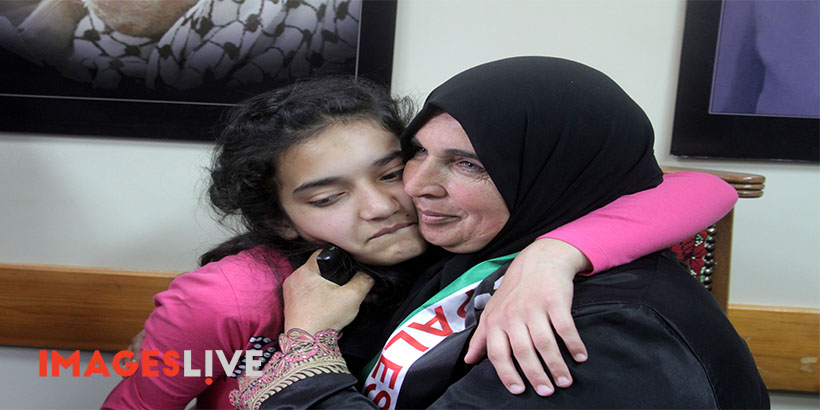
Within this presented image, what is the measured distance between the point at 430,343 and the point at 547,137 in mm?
414

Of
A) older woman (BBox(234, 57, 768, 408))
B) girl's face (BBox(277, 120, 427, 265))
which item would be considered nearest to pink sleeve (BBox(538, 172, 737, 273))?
older woman (BBox(234, 57, 768, 408))

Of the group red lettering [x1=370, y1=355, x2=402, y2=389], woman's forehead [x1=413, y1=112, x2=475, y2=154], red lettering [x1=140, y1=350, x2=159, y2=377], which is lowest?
red lettering [x1=140, y1=350, x2=159, y2=377]

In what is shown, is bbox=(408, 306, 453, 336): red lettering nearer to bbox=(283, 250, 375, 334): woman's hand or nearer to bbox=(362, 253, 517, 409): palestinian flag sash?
bbox=(362, 253, 517, 409): palestinian flag sash

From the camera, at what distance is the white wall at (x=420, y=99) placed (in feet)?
6.15

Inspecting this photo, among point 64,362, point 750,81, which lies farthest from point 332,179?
point 64,362

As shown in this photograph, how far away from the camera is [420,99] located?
6.24ft

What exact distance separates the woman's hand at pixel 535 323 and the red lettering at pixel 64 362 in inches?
71.8

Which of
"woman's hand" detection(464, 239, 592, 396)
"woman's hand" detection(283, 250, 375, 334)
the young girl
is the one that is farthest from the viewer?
the young girl

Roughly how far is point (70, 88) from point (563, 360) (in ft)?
5.98

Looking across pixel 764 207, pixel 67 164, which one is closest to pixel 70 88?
pixel 67 164

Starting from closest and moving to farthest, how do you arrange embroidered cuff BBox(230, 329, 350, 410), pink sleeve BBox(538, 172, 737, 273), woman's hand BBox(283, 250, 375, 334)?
pink sleeve BBox(538, 172, 737, 273)
embroidered cuff BBox(230, 329, 350, 410)
woman's hand BBox(283, 250, 375, 334)

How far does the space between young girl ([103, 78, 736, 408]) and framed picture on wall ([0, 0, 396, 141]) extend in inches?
20.0

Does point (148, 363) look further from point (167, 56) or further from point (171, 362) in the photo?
point (167, 56)

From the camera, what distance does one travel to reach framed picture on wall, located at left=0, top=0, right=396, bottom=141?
73.0 inches
